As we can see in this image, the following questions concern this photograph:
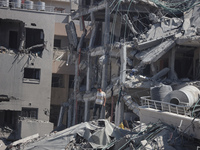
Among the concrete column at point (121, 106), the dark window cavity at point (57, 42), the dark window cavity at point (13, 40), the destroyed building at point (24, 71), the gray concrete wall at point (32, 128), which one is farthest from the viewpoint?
the dark window cavity at point (57, 42)

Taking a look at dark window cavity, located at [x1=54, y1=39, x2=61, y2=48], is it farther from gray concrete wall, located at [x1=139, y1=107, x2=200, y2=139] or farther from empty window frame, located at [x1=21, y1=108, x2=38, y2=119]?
gray concrete wall, located at [x1=139, y1=107, x2=200, y2=139]

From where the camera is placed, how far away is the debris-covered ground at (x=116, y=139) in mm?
16219

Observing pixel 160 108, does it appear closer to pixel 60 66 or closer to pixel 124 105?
pixel 124 105

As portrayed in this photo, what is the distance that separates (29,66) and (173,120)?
919 inches

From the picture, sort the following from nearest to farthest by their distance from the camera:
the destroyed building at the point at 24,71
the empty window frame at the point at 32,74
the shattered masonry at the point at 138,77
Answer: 1. the shattered masonry at the point at 138,77
2. the destroyed building at the point at 24,71
3. the empty window frame at the point at 32,74

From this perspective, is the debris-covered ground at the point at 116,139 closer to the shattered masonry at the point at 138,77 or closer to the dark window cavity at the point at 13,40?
the shattered masonry at the point at 138,77

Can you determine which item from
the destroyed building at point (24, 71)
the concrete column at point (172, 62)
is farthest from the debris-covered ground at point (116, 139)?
the destroyed building at point (24, 71)

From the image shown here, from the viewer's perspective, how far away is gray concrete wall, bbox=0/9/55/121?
125 ft

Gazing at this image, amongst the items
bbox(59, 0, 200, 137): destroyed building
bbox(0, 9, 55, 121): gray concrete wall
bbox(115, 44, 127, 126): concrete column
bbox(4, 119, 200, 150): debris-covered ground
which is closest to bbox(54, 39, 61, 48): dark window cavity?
bbox(59, 0, 200, 137): destroyed building

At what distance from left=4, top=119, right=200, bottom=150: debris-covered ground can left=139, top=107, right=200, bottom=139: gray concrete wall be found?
25 cm

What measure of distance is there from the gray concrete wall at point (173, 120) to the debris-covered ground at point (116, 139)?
250 mm

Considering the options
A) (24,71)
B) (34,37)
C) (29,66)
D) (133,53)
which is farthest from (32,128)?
(133,53)

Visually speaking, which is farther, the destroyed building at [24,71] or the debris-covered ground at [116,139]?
the destroyed building at [24,71]

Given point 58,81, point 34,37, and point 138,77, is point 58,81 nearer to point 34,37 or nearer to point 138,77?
point 34,37
